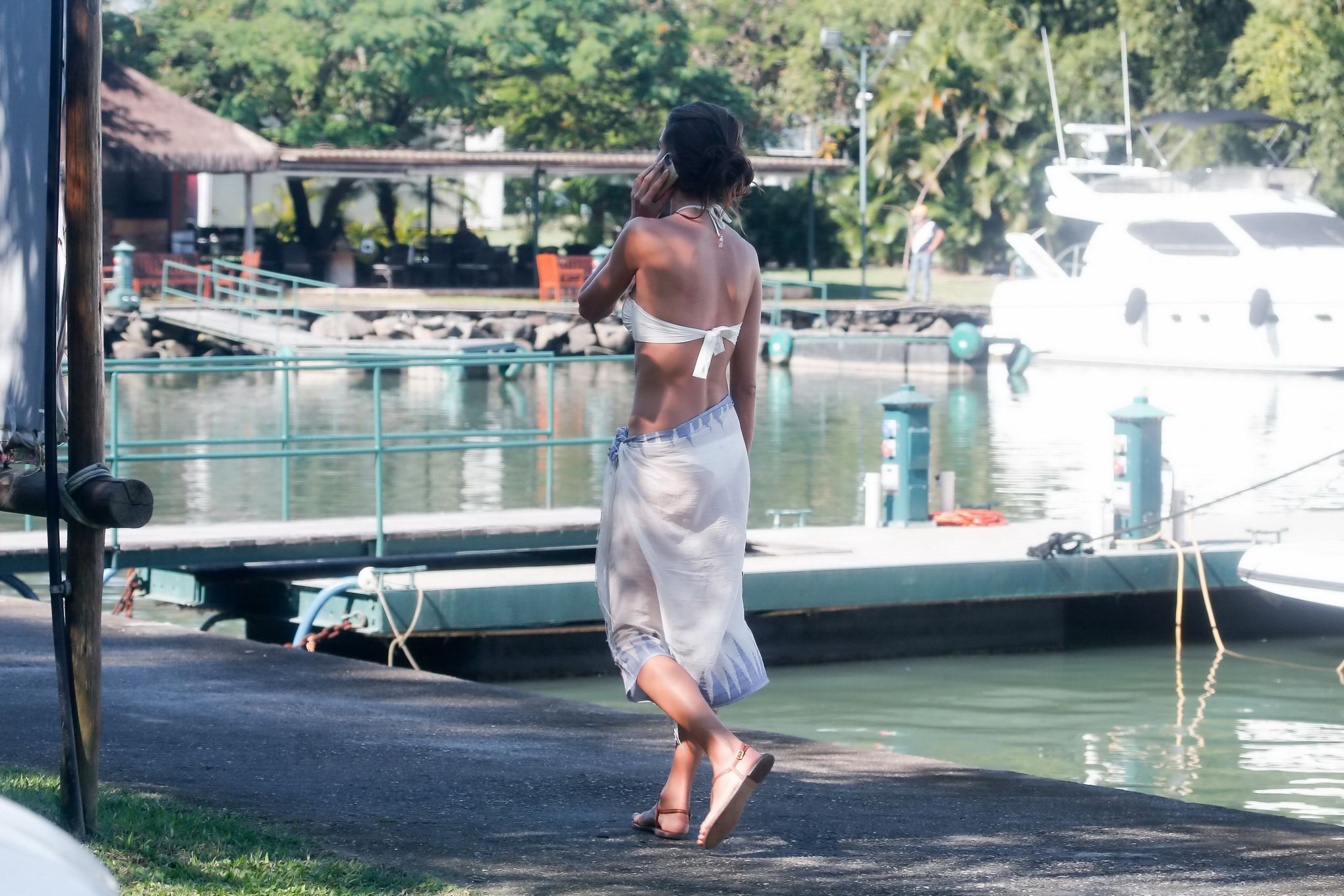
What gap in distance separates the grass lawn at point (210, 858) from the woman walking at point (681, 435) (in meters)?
0.80

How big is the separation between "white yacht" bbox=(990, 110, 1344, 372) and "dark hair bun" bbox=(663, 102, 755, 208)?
25.7m

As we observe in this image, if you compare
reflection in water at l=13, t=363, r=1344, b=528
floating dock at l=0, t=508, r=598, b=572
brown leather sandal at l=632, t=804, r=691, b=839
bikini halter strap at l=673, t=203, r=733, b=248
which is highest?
bikini halter strap at l=673, t=203, r=733, b=248

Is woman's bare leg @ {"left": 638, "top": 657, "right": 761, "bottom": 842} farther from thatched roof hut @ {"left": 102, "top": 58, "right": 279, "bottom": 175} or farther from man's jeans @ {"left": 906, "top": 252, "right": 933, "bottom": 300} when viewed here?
man's jeans @ {"left": 906, "top": 252, "right": 933, "bottom": 300}

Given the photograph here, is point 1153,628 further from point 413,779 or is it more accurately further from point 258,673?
point 413,779

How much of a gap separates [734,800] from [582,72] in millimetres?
39059

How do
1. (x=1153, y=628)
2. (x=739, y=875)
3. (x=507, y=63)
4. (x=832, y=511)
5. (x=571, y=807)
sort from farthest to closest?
(x=507, y=63), (x=832, y=511), (x=1153, y=628), (x=571, y=807), (x=739, y=875)

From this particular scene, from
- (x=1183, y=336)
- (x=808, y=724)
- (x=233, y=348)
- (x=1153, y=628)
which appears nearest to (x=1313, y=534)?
(x=1153, y=628)

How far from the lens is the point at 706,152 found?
15.4 ft

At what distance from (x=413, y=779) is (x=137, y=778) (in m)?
0.80

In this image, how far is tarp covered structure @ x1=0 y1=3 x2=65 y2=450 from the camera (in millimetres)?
4523

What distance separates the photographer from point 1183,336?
30234mm

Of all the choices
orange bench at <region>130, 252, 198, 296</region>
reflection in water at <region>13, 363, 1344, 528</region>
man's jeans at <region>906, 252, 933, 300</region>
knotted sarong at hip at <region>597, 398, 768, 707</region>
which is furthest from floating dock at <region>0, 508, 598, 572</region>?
man's jeans at <region>906, 252, 933, 300</region>

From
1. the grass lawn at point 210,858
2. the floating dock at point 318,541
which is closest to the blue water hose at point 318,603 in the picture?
the floating dock at point 318,541

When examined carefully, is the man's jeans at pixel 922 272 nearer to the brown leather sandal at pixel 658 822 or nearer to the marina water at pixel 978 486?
the marina water at pixel 978 486
